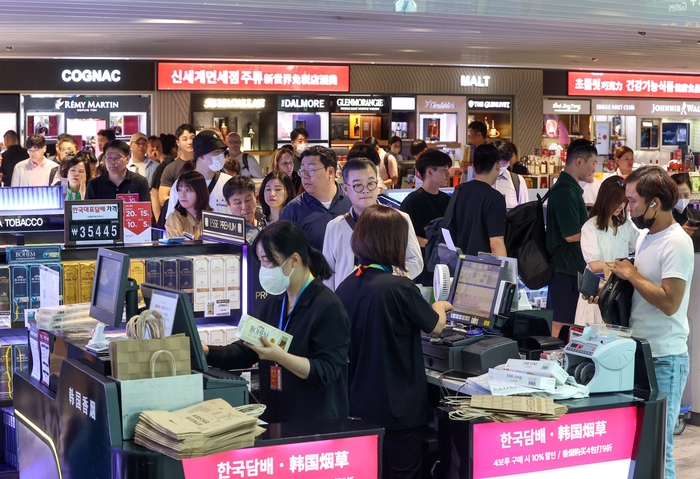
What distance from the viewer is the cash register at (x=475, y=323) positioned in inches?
161

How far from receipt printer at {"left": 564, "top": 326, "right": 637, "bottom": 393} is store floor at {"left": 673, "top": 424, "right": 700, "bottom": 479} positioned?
Result: 5.93 ft

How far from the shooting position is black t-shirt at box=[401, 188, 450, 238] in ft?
21.9

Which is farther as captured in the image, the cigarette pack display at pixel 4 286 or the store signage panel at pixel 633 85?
the store signage panel at pixel 633 85

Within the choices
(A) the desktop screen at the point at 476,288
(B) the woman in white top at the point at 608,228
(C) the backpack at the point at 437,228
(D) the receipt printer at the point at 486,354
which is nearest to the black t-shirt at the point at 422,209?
(C) the backpack at the point at 437,228

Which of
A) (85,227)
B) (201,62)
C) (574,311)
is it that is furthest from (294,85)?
(85,227)

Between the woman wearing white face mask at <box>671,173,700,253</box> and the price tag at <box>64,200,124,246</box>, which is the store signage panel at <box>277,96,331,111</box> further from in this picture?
the price tag at <box>64,200,124,246</box>

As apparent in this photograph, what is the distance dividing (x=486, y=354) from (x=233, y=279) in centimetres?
150

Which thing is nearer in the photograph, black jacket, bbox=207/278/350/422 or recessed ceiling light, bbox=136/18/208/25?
black jacket, bbox=207/278/350/422

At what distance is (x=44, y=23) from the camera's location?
7.69 metres

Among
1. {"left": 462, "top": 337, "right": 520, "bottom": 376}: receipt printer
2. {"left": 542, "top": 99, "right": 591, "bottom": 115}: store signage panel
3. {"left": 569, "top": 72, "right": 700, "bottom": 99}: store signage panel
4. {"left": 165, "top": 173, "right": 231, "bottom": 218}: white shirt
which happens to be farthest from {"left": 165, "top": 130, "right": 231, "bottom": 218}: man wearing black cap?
{"left": 569, "top": 72, "right": 700, "bottom": 99}: store signage panel

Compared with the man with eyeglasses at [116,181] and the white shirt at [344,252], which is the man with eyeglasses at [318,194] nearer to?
the white shirt at [344,252]

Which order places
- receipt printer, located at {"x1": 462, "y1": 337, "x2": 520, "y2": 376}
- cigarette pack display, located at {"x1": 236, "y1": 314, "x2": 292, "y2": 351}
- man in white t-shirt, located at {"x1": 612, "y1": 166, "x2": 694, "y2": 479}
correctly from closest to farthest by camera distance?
cigarette pack display, located at {"x1": 236, "y1": 314, "x2": 292, "y2": 351}
receipt printer, located at {"x1": 462, "y1": 337, "x2": 520, "y2": 376}
man in white t-shirt, located at {"x1": 612, "y1": 166, "x2": 694, "y2": 479}

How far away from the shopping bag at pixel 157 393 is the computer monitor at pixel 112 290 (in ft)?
1.89

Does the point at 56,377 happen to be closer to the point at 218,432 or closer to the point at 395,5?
the point at 218,432
